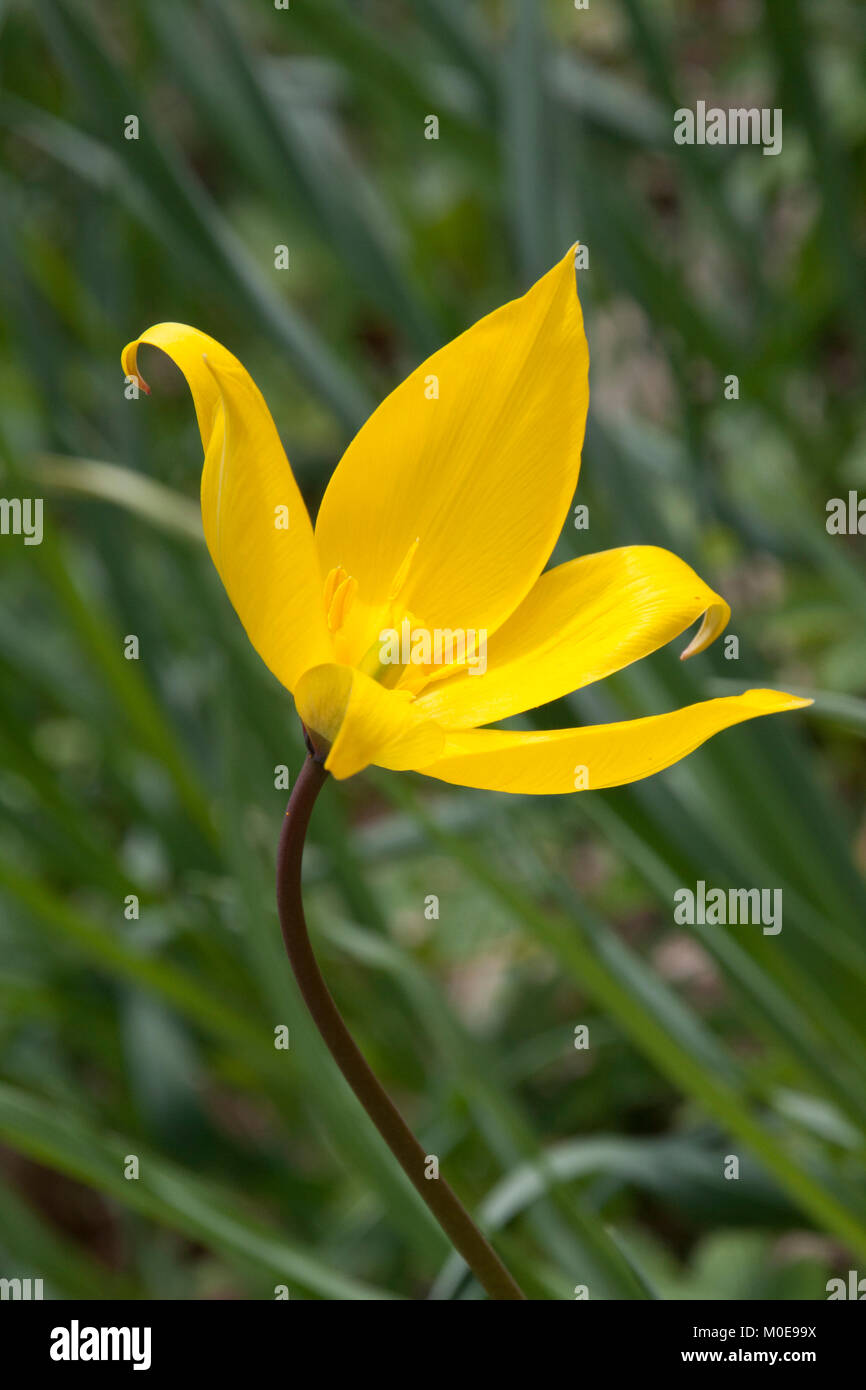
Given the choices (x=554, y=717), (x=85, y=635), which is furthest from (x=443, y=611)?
(x=85, y=635)

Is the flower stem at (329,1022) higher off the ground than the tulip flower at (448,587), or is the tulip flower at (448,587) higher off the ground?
the tulip flower at (448,587)

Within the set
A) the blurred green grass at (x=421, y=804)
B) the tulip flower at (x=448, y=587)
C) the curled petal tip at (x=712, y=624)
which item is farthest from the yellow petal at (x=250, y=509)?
the blurred green grass at (x=421, y=804)

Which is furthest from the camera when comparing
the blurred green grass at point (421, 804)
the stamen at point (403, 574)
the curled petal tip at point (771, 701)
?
the blurred green grass at point (421, 804)

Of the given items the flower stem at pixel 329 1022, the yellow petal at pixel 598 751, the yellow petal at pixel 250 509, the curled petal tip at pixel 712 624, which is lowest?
the flower stem at pixel 329 1022

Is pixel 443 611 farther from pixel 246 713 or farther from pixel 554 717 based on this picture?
pixel 246 713

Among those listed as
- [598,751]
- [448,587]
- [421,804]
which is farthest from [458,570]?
[421,804]

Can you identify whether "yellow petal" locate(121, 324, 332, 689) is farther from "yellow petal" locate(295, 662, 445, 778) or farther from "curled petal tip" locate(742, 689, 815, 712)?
"curled petal tip" locate(742, 689, 815, 712)

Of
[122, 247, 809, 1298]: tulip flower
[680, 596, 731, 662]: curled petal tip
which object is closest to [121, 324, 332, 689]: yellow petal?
[122, 247, 809, 1298]: tulip flower

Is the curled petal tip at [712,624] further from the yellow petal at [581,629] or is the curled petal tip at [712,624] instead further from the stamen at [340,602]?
the stamen at [340,602]
